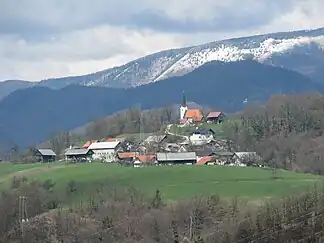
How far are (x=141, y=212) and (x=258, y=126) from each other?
6035cm

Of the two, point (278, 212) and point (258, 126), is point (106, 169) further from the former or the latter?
point (278, 212)

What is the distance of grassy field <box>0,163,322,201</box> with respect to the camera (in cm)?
8625

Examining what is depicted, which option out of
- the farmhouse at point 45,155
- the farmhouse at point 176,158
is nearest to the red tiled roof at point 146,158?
the farmhouse at point 176,158

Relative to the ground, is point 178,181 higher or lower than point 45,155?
lower

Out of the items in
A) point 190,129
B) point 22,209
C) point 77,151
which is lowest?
point 22,209

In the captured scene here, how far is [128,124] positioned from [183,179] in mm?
65489

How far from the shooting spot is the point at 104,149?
139 m

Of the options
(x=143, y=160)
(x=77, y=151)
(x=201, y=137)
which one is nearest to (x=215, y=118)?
(x=201, y=137)

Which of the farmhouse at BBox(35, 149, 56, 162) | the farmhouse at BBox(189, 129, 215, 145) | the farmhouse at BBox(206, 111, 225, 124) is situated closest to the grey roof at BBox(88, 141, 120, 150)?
the farmhouse at BBox(35, 149, 56, 162)

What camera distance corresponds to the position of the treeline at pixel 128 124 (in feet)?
523

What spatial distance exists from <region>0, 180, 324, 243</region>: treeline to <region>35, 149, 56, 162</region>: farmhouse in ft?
167

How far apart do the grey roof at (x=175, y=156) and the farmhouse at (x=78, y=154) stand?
1649cm

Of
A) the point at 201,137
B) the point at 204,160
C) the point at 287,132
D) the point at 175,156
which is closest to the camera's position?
the point at 204,160

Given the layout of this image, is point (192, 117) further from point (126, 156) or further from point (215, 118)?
point (126, 156)
